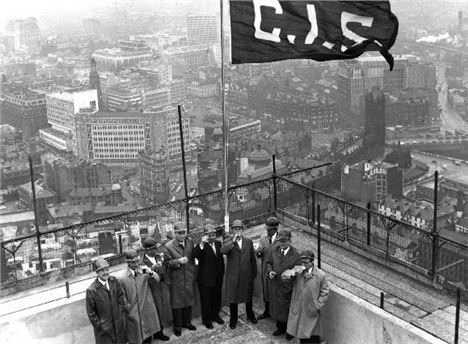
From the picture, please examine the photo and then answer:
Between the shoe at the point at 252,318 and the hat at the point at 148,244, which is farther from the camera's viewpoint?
the shoe at the point at 252,318

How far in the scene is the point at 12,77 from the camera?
7456cm

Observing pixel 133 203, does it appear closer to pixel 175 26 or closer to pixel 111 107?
pixel 111 107

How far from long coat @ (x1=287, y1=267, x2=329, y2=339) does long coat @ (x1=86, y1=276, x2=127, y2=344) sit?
5.64 feet

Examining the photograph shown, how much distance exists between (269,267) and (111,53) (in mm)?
85955

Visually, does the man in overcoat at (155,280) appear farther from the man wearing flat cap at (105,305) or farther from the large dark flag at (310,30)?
the large dark flag at (310,30)

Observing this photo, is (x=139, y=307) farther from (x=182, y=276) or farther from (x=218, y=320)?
(x=218, y=320)

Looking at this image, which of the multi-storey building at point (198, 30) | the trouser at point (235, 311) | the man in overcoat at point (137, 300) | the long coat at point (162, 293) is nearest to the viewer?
the man in overcoat at point (137, 300)

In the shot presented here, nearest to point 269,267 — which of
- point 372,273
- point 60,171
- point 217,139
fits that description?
point 372,273

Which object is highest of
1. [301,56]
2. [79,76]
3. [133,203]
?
[301,56]

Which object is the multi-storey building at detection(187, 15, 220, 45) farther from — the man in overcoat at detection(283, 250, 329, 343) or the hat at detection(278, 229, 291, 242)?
the man in overcoat at detection(283, 250, 329, 343)

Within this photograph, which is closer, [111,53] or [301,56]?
[301,56]

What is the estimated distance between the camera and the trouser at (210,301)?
23.8 feet

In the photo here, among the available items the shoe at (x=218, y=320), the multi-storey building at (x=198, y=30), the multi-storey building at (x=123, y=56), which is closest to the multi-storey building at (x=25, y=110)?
the multi-storey building at (x=123, y=56)

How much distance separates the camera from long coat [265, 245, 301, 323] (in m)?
6.88
